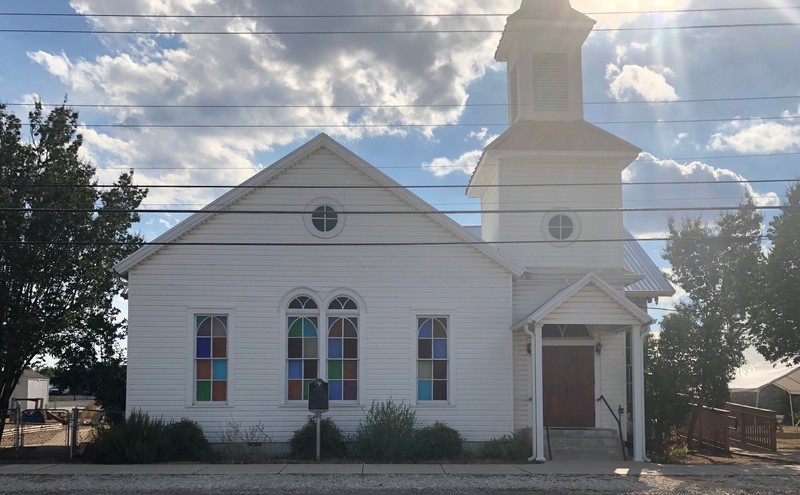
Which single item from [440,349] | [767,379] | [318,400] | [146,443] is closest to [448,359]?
[440,349]

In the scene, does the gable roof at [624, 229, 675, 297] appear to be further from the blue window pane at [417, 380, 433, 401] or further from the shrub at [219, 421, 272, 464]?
the shrub at [219, 421, 272, 464]

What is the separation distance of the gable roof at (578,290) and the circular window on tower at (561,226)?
3.18m

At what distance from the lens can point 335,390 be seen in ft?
63.1

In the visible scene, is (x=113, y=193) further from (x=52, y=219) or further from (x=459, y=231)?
(x=459, y=231)

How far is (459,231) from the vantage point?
766 inches

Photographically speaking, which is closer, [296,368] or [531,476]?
[531,476]

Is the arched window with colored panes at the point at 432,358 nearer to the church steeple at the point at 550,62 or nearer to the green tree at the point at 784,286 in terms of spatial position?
the church steeple at the point at 550,62

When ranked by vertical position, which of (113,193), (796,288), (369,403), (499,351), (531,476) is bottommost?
(531,476)

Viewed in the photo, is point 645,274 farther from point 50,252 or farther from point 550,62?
point 50,252

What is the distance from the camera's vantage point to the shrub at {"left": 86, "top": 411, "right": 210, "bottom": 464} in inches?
689

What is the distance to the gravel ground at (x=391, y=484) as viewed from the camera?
14.1m

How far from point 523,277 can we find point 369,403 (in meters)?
4.82

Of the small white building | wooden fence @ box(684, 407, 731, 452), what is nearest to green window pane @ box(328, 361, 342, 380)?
wooden fence @ box(684, 407, 731, 452)

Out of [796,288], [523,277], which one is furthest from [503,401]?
[796,288]
